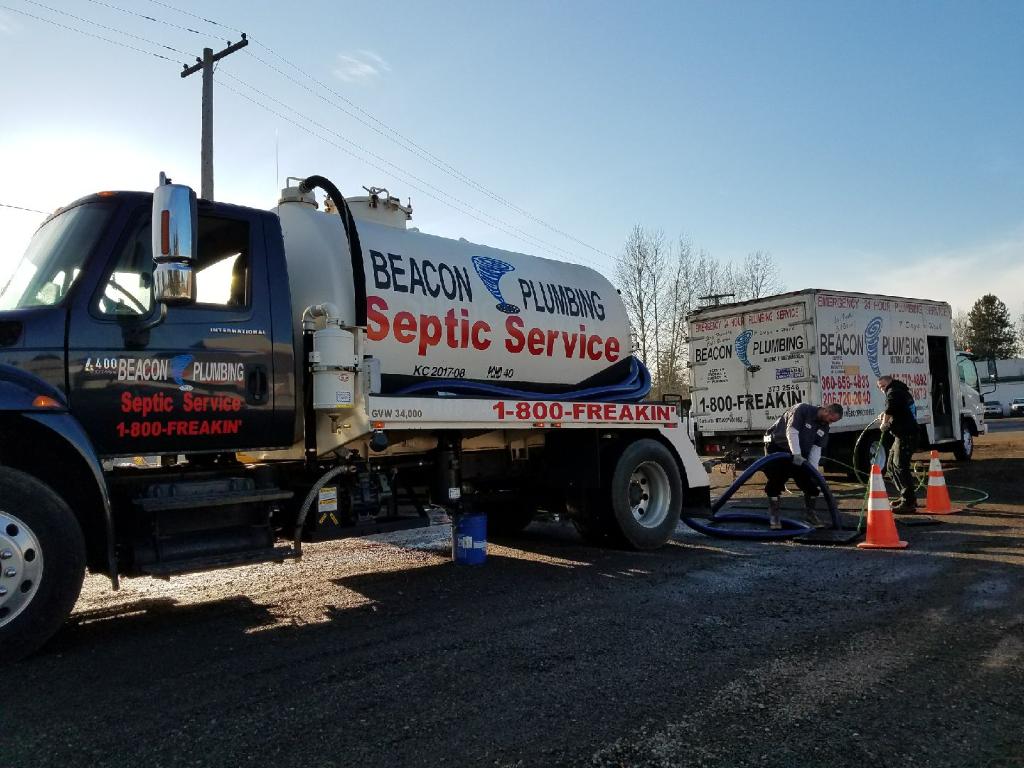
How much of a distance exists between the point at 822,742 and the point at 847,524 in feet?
23.3

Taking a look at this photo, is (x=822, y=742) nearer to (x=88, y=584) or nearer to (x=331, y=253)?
(x=331, y=253)

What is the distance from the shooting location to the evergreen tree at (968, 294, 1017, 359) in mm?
85375

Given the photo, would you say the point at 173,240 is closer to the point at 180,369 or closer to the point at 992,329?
the point at 180,369

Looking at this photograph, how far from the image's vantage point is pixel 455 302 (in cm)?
724

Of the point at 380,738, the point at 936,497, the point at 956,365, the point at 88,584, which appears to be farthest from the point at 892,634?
the point at 956,365

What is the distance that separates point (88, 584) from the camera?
6879mm

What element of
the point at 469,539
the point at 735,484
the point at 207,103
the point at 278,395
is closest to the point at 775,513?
the point at 735,484

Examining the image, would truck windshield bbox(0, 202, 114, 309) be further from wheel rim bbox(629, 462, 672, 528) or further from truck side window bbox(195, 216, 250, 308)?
wheel rim bbox(629, 462, 672, 528)

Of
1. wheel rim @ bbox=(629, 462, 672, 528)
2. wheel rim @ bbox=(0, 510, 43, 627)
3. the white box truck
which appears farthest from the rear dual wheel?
the white box truck

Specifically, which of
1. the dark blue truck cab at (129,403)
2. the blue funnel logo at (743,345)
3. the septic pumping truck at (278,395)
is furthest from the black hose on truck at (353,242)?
the blue funnel logo at (743,345)

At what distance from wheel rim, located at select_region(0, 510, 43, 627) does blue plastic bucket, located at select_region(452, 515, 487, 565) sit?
373cm

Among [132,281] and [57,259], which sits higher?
[57,259]

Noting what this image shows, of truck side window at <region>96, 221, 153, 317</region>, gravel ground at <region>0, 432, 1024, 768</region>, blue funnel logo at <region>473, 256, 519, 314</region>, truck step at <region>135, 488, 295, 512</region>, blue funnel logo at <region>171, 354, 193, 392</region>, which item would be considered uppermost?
blue funnel logo at <region>473, 256, 519, 314</region>

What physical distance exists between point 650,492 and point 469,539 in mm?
2282
